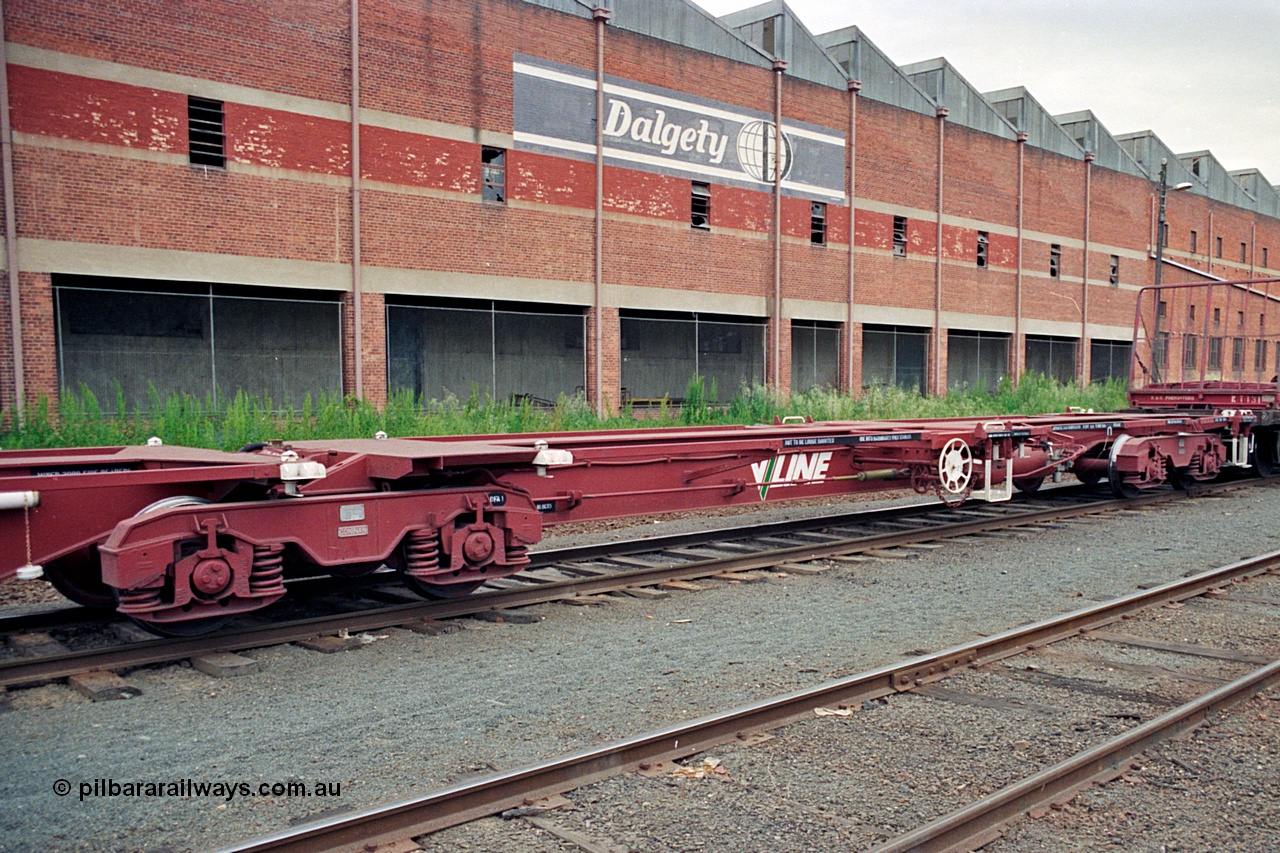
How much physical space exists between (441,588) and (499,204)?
15.2m

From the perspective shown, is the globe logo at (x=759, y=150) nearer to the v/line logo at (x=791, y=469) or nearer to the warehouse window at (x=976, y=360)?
the warehouse window at (x=976, y=360)

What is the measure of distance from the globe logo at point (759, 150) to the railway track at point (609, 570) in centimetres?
1388

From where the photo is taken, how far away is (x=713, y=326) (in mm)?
28266

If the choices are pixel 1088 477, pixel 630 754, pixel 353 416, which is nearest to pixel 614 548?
pixel 630 754

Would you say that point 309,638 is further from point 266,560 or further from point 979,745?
point 979,745

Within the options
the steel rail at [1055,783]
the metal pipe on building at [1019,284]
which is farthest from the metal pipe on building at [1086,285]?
the steel rail at [1055,783]

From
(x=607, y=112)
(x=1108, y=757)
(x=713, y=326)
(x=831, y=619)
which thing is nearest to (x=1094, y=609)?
(x=831, y=619)

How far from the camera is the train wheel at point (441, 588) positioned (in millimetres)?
7288

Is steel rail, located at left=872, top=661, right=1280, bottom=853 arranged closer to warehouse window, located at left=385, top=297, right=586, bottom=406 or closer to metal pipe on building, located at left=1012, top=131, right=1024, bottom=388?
warehouse window, located at left=385, top=297, right=586, bottom=406

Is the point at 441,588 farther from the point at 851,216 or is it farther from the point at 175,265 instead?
the point at 851,216

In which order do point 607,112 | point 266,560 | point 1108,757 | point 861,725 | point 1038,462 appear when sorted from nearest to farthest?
1. point 1108,757
2. point 861,725
3. point 266,560
4. point 1038,462
5. point 607,112

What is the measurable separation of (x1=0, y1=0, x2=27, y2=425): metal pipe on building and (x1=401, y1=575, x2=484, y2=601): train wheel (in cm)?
1131

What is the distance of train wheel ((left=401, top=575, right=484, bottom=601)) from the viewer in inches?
287

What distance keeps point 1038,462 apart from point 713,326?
16.7 metres
